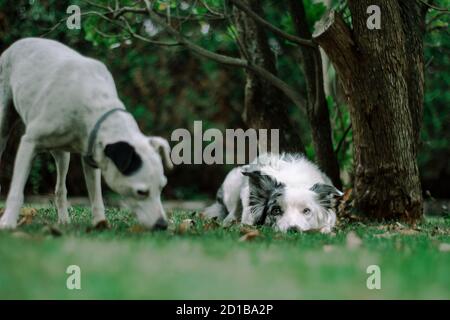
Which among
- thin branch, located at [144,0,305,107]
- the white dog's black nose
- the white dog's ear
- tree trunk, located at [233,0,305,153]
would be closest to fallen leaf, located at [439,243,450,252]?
the white dog's black nose

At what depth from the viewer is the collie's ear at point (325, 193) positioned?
6.48 meters

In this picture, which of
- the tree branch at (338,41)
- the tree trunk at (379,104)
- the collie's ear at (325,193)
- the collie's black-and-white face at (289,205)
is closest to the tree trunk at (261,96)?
the tree trunk at (379,104)

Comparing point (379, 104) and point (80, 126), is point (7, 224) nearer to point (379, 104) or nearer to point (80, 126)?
point (80, 126)

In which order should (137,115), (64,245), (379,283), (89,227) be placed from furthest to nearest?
(137,115) → (89,227) → (64,245) → (379,283)

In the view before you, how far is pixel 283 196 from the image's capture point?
20.5 feet

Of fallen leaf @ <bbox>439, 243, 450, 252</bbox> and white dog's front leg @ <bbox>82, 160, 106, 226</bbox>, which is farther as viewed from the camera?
white dog's front leg @ <bbox>82, 160, 106, 226</bbox>

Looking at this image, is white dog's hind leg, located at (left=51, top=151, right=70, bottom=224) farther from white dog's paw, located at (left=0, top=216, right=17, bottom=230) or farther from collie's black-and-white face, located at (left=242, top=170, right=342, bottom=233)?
collie's black-and-white face, located at (left=242, top=170, right=342, bottom=233)

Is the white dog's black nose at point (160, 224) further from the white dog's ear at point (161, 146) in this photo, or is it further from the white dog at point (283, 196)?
the white dog at point (283, 196)

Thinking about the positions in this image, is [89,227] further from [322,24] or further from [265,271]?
[322,24]

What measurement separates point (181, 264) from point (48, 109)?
2.11 m

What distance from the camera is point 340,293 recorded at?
3.25 m

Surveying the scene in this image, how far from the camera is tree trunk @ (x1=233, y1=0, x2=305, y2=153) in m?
9.65
